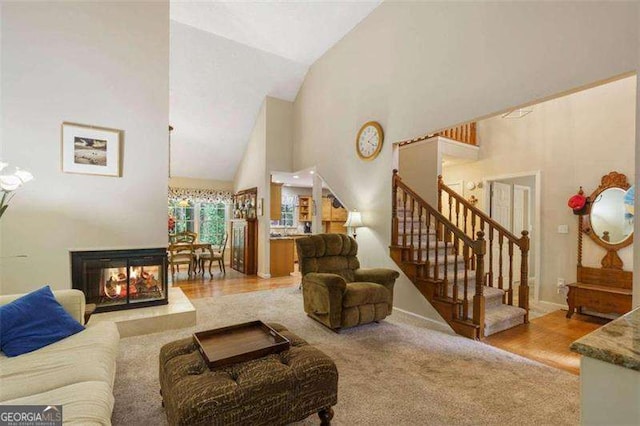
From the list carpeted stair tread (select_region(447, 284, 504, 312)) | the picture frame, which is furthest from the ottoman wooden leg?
the picture frame

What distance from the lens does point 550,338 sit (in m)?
3.05

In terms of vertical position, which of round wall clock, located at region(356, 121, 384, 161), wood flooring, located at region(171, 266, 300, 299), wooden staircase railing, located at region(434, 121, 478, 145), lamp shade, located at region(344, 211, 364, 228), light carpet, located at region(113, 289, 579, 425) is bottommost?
wood flooring, located at region(171, 266, 300, 299)

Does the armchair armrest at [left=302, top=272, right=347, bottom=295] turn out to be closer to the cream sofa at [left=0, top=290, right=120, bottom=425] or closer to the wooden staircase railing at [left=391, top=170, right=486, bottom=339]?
the wooden staircase railing at [left=391, top=170, right=486, bottom=339]

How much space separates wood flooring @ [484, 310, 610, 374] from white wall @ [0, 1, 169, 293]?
409 centimetres

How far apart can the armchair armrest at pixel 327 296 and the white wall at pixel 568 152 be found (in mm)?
3355

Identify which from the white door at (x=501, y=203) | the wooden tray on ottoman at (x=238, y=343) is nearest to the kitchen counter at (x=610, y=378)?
the wooden tray on ottoman at (x=238, y=343)

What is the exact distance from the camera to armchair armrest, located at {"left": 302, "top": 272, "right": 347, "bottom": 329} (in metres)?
3.07

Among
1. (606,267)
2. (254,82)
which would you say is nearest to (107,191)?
(254,82)

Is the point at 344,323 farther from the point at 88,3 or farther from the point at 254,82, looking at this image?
the point at 254,82

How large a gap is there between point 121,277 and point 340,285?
255cm

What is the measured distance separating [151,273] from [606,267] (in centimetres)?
576

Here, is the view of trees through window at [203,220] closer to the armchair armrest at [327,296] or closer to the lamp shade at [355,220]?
the lamp shade at [355,220]

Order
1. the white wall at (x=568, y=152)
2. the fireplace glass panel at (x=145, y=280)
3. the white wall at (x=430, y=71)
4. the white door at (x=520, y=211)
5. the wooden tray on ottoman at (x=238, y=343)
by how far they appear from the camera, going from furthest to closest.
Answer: the white door at (x=520, y=211)
the white wall at (x=568, y=152)
the fireplace glass panel at (x=145, y=280)
the white wall at (x=430, y=71)
the wooden tray on ottoman at (x=238, y=343)

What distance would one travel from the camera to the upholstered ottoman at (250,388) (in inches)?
52.4
